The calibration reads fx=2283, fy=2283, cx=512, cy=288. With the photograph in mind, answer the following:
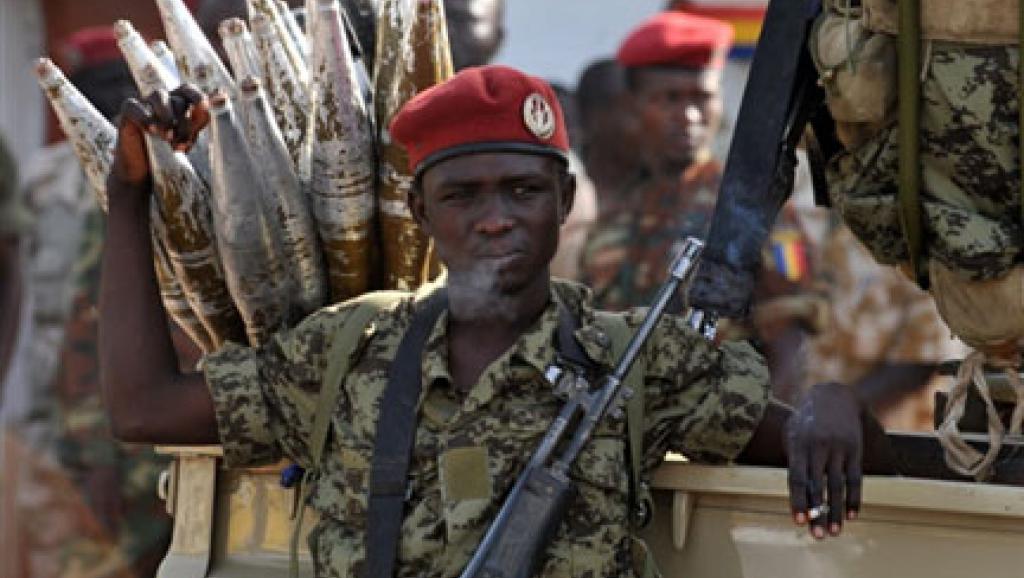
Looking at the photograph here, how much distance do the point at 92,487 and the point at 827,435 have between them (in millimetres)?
3833

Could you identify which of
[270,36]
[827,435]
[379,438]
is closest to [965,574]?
[827,435]

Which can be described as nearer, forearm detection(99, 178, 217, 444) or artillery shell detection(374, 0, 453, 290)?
forearm detection(99, 178, 217, 444)

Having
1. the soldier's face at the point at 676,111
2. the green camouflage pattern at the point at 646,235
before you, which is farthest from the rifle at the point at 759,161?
the soldier's face at the point at 676,111

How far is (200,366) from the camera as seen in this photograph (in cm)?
407

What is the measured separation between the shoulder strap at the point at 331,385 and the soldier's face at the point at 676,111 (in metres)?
4.15

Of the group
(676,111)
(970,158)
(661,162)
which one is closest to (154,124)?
(970,158)

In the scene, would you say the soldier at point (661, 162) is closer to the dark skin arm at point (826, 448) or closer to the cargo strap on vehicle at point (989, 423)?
the cargo strap on vehicle at point (989, 423)

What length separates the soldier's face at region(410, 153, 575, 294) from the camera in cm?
385

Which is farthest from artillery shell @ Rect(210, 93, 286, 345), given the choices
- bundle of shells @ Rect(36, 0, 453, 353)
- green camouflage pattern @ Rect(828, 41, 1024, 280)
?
green camouflage pattern @ Rect(828, 41, 1024, 280)

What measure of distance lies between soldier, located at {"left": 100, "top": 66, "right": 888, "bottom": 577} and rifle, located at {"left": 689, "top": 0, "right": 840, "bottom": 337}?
11 centimetres

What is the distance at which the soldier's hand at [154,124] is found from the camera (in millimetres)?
4047

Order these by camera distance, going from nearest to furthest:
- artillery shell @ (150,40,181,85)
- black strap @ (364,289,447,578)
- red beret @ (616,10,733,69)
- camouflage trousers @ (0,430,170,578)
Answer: black strap @ (364,289,447,578)
artillery shell @ (150,40,181,85)
camouflage trousers @ (0,430,170,578)
red beret @ (616,10,733,69)

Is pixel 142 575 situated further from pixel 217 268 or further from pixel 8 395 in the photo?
pixel 8 395

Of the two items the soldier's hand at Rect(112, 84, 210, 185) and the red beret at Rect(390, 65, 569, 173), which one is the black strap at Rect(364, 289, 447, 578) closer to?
the red beret at Rect(390, 65, 569, 173)
